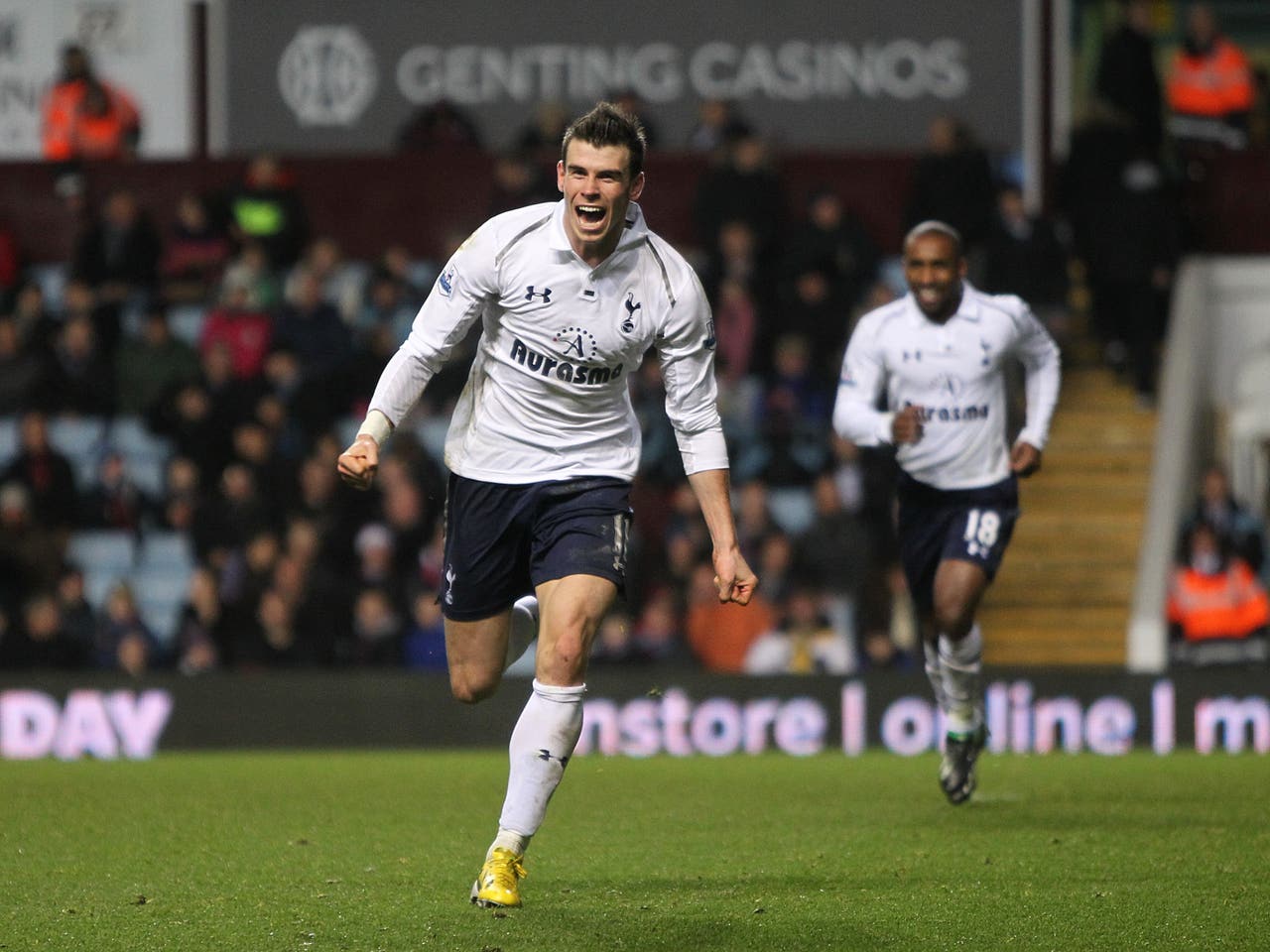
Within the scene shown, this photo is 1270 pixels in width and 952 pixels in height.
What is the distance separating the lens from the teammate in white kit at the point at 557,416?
21.6ft

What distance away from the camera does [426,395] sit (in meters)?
16.9

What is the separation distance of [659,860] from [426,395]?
9559 millimetres

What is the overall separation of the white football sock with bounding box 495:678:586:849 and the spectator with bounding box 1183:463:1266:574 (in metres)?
9.37

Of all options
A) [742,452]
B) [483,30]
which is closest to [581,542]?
[742,452]

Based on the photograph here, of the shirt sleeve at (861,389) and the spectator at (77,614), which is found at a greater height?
the shirt sleeve at (861,389)

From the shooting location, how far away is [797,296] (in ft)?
55.1

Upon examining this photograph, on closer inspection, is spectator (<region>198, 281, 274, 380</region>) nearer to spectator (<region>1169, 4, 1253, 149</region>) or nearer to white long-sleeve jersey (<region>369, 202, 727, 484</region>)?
spectator (<region>1169, 4, 1253, 149</region>)

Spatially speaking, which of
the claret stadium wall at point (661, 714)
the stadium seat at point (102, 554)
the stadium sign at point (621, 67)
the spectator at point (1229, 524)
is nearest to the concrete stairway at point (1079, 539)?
the spectator at point (1229, 524)

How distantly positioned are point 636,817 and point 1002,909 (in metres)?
2.94

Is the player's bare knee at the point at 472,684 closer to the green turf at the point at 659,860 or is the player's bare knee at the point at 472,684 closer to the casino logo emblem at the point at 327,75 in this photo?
the green turf at the point at 659,860

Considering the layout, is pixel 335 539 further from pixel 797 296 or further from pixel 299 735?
pixel 797 296

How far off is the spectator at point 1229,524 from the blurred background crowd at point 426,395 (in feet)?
0.09

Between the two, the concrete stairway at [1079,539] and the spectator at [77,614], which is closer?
the spectator at [77,614]

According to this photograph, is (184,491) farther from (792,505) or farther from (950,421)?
(950,421)
